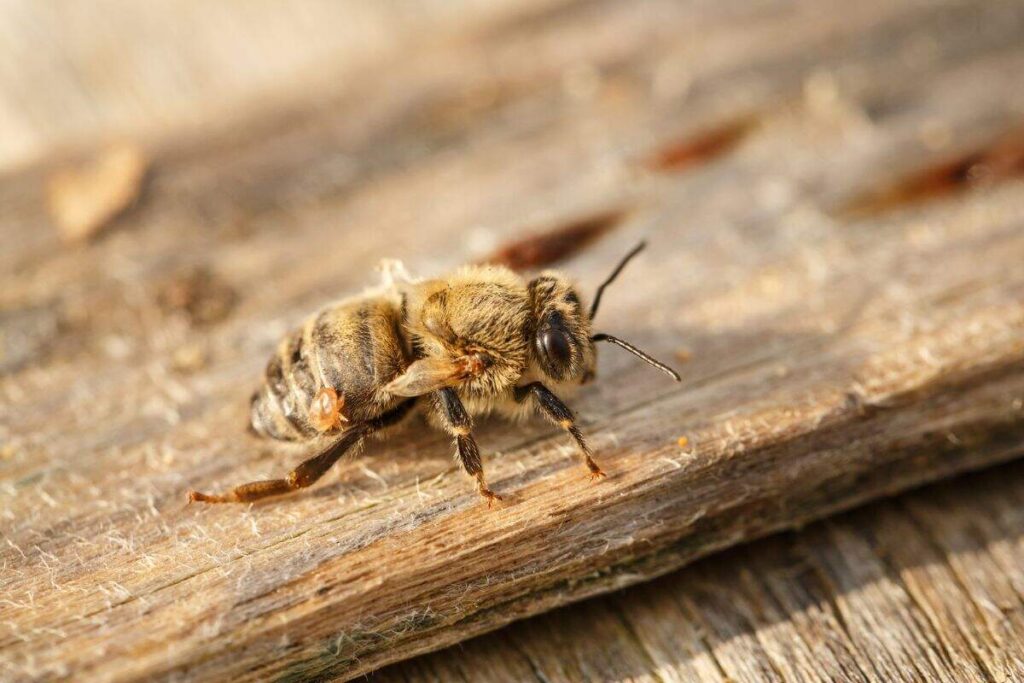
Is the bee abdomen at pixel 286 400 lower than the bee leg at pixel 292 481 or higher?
higher

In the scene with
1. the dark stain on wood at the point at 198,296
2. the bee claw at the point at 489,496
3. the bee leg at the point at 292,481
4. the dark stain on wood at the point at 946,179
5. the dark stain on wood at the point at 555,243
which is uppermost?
the dark stain on wood at the point at 198,296

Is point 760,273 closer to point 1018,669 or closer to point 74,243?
point 1018,669

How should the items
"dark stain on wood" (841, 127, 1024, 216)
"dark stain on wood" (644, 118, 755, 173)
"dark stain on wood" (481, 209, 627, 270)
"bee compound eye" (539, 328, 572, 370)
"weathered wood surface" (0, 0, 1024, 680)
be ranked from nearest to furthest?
1. "weathered wood surface" (0, 0, 1024, 680)
2. "bee compound eye" (539, 328, 572, 370)
3. "dark stain on wood" (481, 209, 627, 270)
4. "dark stain on wood" (841, 127, 1024, 216)
5. "dark stain on wood" (644, 118, 755, 173)

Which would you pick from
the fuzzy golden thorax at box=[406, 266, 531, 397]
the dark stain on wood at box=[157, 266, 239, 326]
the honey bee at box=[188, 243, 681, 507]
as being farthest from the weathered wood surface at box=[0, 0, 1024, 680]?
the fuzzy golden thorax at box=[406, 266, 531, 397]

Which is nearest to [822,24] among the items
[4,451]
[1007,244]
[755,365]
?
[1007,244]

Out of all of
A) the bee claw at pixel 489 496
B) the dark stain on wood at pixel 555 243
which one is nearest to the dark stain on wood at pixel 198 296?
the dark stain on wood at pixel 555 243

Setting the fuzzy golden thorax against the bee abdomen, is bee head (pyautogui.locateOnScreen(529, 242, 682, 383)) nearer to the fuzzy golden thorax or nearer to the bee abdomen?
the fuzzy golden thorax

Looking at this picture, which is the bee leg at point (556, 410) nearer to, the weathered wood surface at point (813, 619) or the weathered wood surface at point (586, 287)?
the weathered wood surface at point (586, 287)
